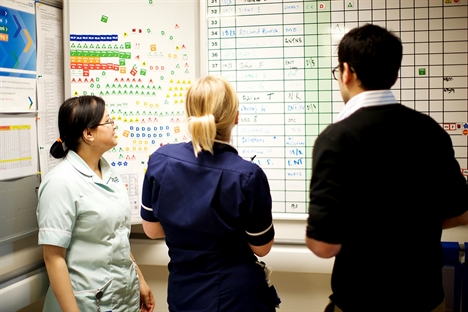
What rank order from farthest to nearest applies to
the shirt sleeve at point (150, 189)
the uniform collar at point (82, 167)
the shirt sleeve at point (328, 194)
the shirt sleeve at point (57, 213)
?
1. the uniform collar at point (82, 167)
2. the shirt sleeve at point (57, 213)
3. the shirt sleeve at point (150, 189)
4. the shirt sleeve at point (328, 194)

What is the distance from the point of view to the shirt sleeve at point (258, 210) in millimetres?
1321

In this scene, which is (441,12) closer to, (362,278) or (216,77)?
(216,77)

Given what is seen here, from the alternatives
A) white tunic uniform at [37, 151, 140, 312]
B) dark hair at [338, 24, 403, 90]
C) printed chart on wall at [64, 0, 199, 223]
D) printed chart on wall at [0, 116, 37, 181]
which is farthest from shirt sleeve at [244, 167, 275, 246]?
printed chart on wall at [0, 116, 37, 181]

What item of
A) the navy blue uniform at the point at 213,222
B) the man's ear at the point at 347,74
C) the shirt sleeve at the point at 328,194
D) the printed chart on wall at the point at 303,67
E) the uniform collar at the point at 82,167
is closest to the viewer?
the shirt sleeve at the point at 328,194

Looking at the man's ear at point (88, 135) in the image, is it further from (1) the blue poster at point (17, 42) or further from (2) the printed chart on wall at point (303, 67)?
(2) the printed chart on wall at point (303, 67)

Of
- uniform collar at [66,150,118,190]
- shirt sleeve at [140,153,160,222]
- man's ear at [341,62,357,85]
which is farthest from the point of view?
uniform collar at [66,150,118,190]

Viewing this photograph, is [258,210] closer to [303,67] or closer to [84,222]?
[84,222]

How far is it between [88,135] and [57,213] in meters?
0.34

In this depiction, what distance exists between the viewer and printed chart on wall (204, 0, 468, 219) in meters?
2.02

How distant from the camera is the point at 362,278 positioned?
121cm

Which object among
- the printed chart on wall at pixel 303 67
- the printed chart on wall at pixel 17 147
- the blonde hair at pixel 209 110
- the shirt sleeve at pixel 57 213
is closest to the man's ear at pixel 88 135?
the shirt sleeve at pixel 57 213

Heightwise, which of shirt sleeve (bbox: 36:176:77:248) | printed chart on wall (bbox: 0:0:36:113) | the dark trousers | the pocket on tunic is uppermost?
printed chart on wall (bbox: 0:0:36:113)

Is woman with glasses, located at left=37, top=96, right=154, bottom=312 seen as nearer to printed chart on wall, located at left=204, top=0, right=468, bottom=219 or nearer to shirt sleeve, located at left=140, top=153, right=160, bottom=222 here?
shirt sleeve, located at left=140, top=153, right=160, bottom=222

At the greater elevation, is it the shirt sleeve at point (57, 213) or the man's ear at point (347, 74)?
the man's ear at point (347, 74)
